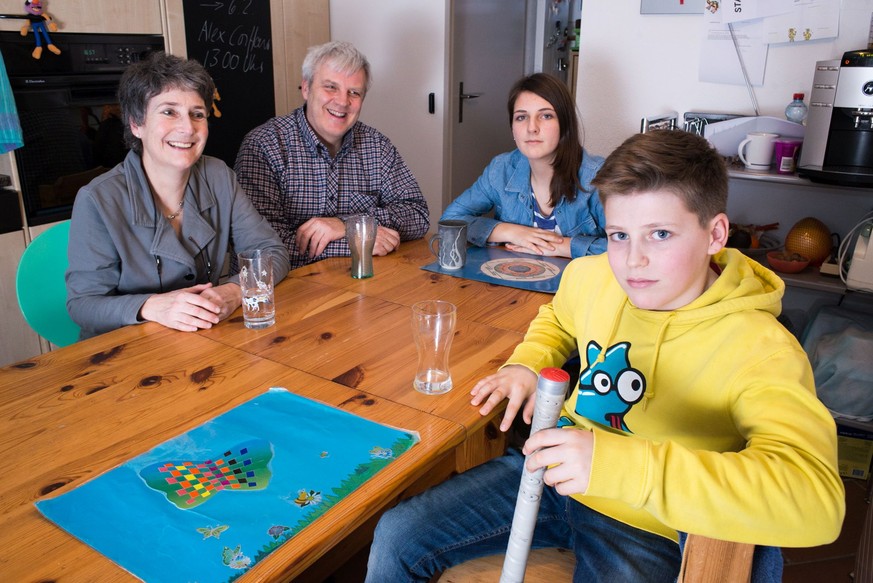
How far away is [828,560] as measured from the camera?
204cm

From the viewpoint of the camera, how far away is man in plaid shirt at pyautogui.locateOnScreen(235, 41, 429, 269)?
2205 mm

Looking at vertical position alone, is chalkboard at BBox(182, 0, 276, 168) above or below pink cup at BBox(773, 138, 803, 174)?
above

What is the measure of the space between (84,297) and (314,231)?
2.28 ft

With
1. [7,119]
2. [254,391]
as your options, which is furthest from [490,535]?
[7,119]

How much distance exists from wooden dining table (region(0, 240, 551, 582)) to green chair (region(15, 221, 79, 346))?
0.42 metres

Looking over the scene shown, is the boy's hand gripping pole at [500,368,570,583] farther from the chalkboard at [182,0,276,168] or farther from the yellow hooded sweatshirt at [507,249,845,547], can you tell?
the chalkboard at [182,0,276,168]

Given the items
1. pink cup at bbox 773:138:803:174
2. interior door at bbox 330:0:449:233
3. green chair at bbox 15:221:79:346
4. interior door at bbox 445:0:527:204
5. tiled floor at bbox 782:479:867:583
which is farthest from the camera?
interior door at bbox 445:0:527:204

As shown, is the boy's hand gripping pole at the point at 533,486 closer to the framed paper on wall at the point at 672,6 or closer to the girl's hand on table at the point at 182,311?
the girl's hand on table at the point at 182,311

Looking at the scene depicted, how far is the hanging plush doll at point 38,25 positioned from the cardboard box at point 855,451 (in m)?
3.09

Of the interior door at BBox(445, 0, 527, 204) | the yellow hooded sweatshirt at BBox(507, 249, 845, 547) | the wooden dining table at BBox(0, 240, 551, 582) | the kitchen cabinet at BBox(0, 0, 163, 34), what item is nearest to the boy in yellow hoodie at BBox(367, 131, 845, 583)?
the yellow hooded sweatshirt at BBox(507, 249, 845, 547)

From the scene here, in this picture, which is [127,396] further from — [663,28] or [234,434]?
[663,28]

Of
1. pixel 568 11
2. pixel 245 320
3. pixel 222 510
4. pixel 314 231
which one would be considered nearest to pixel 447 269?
pixel 314 231

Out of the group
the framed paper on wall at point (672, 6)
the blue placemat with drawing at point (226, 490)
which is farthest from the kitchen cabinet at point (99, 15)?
the blue placemat with drawing at point (226, 490)

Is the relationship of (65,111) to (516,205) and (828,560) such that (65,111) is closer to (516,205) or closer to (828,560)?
(516,205)
